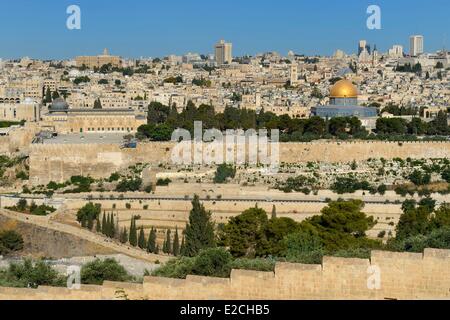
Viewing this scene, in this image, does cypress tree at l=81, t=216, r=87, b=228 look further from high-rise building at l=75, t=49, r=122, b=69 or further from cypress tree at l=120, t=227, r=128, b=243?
high-rise building at l=75, t=49, r=122, b=69

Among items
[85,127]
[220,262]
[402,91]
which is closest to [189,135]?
[85,127]

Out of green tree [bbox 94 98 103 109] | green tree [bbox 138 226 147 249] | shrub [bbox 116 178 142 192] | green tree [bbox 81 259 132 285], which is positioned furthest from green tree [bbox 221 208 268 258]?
green tree [bbox 94 98 103 109]

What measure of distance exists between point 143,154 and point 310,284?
100 ft

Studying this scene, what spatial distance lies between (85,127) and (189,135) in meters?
11.1

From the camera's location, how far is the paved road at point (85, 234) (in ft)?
81.4

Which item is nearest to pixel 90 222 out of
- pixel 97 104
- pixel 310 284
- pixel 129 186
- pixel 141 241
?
pixel 141 241

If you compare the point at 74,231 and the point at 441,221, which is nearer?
the point at 441,221

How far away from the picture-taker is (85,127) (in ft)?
174

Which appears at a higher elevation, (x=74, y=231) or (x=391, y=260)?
(x=391, y=260)

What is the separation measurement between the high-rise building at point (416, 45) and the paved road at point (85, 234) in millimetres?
109715

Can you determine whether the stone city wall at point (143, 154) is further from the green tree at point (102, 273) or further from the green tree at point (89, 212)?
the green tree at point (102, 273)

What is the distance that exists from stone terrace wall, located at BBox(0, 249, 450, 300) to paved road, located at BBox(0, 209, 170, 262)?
42.8ft
